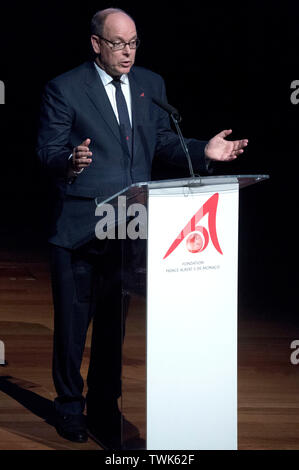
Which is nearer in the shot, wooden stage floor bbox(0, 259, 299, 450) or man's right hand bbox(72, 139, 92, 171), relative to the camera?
man's right hand bbox(72, 139, 92, 171)

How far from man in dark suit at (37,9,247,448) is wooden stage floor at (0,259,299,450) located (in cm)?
19

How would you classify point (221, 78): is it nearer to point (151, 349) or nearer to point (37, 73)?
point (37, 73)

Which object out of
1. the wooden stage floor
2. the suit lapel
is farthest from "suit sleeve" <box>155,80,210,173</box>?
the wooden stage floor

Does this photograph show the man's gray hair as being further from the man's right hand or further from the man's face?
the man's right hand

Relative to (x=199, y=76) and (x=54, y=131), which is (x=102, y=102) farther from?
(x=199, y=76)

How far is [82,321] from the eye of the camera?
118 inches

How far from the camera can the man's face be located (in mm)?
2789

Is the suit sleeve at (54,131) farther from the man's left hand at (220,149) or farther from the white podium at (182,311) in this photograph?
the man's left hand at (220,149)

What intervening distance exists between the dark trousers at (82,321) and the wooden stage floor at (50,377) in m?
0.19

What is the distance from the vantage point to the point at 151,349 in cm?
249

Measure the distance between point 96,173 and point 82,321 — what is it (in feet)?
1.64

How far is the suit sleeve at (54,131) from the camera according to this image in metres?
2.78

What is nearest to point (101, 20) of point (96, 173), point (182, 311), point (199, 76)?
point (96, 173)

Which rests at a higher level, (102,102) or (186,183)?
(102,102)
